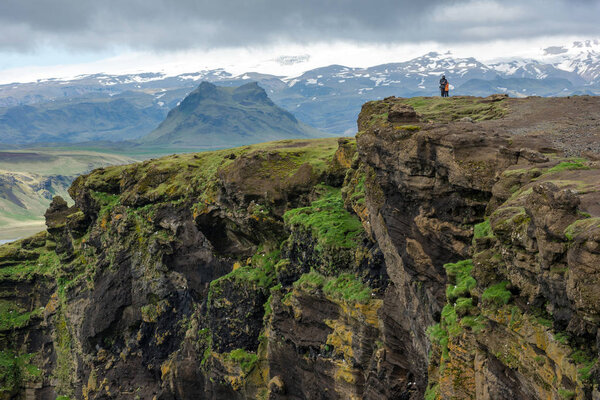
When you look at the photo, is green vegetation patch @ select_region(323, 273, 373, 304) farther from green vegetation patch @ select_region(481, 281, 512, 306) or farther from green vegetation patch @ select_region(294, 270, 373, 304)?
→ green vegetation patch @ select_region(481, 281, 512, 306)

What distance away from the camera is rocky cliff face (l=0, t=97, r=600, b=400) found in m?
17.0

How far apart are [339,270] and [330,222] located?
4618 millimetres

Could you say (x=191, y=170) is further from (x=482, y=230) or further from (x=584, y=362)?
(x=584, y=362)

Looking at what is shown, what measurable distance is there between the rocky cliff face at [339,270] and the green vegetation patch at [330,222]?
0.20 meters

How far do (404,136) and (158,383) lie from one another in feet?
159

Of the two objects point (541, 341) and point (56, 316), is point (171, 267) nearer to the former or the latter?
point (56, 316)

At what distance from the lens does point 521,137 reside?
28188mm

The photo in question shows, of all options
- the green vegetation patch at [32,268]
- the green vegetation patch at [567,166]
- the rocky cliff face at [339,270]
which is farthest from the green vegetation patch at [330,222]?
the green vegetation patch at [32,268]

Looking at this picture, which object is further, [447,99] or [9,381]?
[9,381]

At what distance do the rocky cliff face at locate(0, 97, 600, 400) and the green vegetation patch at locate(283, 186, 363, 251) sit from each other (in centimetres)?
20

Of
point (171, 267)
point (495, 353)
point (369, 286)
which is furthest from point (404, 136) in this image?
point (171, 267)

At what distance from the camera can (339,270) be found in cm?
3941

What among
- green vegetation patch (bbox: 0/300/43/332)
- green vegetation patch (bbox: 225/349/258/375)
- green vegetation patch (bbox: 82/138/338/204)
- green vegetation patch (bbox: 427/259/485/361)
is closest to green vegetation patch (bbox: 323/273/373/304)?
green vegetation patch (bbox: 427/259/485/361)

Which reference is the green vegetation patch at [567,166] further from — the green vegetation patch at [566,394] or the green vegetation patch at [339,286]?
the green vegetation patch at [339,286]
